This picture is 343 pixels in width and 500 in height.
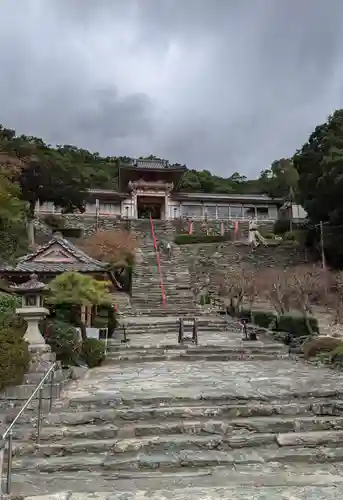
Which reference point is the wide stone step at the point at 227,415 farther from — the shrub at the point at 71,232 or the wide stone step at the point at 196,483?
the shrub at the point at 71,232

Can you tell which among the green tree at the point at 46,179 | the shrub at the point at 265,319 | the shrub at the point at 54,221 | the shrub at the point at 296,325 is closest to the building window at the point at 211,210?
the green tree at the point at 46,179

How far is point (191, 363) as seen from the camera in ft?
36.1

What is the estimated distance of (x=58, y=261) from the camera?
54.2ft

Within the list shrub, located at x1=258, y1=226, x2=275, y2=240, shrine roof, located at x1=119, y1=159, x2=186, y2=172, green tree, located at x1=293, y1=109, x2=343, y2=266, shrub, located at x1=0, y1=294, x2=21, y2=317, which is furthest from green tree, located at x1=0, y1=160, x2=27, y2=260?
shrine roof, located at x1=119, y1=159, x2=186, y2=172

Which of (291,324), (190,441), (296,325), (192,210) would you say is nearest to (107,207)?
(192,210)

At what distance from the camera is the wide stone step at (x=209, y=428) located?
5379mm

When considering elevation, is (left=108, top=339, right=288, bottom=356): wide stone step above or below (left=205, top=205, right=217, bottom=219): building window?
below

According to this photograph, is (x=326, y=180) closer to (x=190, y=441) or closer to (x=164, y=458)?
(x=190, y=441)

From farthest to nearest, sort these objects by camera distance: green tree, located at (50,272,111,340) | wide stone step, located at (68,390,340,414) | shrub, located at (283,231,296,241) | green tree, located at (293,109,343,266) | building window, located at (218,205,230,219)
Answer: building window, located at (218,205,230,219), shrub, located at (283,231,296,241), green tree, located at (293,109,343,266), green tree, located at (50,272,111,340), wide stone step, located at (68,390,340,414)

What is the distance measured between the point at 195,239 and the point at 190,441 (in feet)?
94.4

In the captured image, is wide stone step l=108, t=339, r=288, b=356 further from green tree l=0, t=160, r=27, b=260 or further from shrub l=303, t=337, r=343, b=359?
green tree l=0, t=160, r=27, b=260

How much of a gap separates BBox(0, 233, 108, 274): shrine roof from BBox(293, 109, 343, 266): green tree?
1707cm

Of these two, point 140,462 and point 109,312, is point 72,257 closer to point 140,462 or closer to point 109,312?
point 109,312

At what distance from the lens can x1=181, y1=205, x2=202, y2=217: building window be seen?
141 ft
